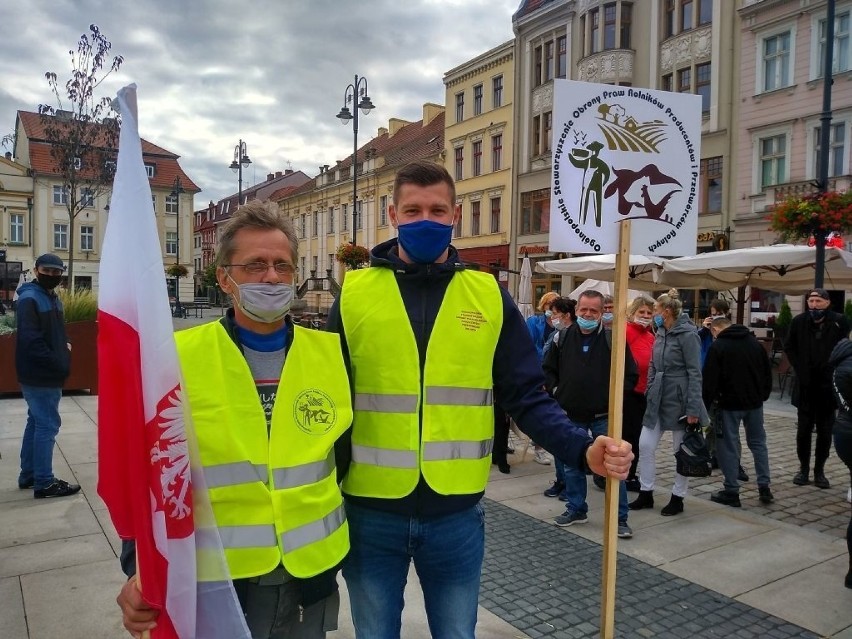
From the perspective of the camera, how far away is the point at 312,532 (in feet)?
6.18

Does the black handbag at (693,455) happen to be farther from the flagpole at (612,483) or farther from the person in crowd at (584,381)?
the flagpole at (612,483)

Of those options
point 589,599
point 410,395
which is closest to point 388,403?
point 410,395

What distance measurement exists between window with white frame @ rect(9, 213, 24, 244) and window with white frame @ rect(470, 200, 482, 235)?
3623cm

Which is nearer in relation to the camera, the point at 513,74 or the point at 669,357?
the point at 669,357

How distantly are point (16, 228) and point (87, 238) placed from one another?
4934mm

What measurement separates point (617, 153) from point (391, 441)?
5.39 ft

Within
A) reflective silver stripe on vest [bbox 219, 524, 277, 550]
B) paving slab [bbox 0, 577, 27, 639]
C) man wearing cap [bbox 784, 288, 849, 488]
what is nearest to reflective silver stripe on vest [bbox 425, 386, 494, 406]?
reflective silver stripe on vest [bbox 219, 524, 277, 550]

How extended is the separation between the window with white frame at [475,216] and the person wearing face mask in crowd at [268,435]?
33259mm

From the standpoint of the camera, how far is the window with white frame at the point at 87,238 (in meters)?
53.3

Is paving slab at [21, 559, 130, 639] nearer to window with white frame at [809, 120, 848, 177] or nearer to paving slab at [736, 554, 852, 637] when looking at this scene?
paving slab at [736, 554, 852, 637]

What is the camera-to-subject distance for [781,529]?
18.1 feet

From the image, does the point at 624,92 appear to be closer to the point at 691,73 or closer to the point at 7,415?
the point at 7,415

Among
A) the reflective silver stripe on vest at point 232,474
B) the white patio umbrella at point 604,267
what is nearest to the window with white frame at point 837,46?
the white patio umbrella at point 604,267

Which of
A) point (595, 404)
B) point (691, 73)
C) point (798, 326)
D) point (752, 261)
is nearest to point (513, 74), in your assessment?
point (691, 73)
